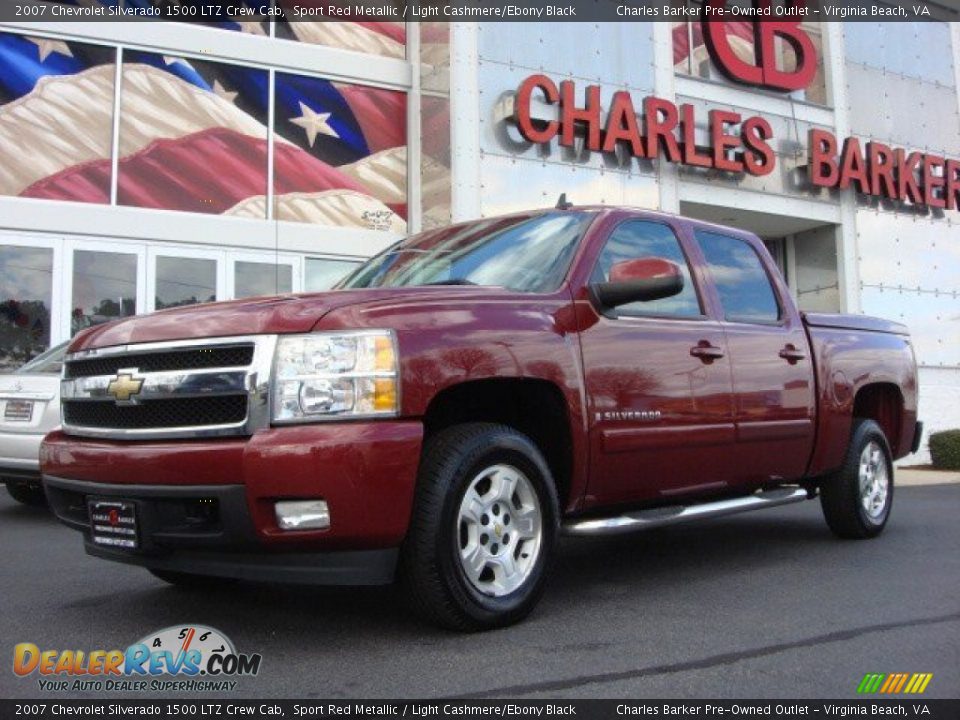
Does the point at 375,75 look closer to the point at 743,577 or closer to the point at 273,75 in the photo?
the point at 273,75

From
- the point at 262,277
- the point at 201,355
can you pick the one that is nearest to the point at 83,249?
the point at 262,277

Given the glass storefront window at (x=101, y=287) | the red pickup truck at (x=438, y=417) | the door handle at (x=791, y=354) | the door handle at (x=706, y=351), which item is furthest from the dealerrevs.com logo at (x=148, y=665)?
the glass storefront window at (x=101, y=287)

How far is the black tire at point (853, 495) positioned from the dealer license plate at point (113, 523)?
4.40 meters

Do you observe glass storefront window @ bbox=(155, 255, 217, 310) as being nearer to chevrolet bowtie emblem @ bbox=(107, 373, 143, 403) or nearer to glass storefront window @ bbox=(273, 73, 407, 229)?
glass storefront window @ bbox=(273, 73, 407, 229)

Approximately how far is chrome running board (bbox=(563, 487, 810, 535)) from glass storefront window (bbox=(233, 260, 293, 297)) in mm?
9722

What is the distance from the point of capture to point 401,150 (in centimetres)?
1582

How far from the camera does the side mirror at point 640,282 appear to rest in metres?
4.29

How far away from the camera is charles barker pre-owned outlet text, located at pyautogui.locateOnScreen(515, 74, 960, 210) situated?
615 inches

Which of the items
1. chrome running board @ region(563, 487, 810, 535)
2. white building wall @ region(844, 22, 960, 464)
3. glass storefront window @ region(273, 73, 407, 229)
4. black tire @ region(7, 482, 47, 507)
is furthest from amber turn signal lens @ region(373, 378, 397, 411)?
white building wall @ region(844, 22, 960, 464)

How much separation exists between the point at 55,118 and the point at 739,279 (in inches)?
434

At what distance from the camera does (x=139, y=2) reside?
14.1m

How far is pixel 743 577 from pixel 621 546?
3.88ft

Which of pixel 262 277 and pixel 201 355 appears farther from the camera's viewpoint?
pixel 262 277

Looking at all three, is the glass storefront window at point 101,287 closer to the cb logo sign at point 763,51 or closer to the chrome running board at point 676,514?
the chrome running board at point 676,514
